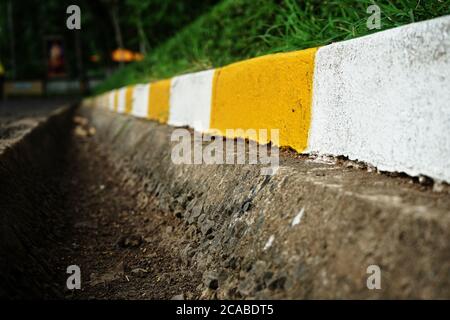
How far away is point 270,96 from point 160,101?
2.59 meters

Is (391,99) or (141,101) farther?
(141,101)

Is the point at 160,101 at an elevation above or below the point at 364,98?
above

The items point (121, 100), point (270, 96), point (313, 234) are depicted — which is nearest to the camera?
point (313, 234)

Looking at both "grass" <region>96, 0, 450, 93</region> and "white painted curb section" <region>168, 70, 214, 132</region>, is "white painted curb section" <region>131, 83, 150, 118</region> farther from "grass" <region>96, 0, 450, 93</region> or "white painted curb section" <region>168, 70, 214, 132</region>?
"white painted curb section" <region>168, 70, 214, 132</region>

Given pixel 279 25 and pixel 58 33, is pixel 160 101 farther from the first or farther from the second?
pixel 58 33

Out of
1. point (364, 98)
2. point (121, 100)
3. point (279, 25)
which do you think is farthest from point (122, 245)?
point (121, 100)

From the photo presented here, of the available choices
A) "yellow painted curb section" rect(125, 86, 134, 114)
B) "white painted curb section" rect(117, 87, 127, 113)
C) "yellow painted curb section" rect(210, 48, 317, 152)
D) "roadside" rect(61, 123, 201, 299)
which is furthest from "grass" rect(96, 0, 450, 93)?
"white painted curb section" rect(117, 87, 127, 113)

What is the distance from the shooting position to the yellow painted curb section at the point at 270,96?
204cm

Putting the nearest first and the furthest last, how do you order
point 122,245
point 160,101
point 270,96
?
point 270,96
point 122,245
point 160,101

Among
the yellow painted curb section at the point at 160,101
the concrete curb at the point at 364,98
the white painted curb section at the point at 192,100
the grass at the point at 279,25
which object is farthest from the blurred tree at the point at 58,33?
the concrete curb at the point at 364,98

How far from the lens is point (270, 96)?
2.34m

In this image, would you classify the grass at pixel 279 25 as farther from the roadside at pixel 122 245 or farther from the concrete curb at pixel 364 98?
the roadside at pixel 122 245

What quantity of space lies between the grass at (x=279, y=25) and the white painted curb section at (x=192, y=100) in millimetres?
430

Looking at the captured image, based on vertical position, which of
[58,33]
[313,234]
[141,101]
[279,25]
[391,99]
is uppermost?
[58,33]
